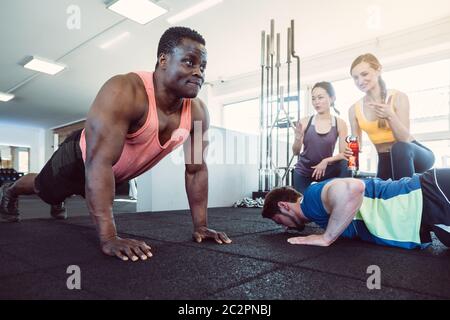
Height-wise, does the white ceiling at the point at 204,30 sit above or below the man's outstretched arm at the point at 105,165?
above

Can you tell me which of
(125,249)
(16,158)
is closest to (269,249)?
(125,249)

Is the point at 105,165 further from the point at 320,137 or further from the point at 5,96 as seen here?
the point at 5,96

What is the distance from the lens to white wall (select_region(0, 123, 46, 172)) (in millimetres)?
10938

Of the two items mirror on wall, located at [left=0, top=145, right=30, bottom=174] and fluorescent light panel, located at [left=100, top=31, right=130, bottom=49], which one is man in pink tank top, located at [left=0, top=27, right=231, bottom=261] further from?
mirror on wall, located at [left=0, top=145, right=30, bottom=174]

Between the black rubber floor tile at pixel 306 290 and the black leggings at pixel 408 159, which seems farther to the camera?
the black leggings at pixel 408 159

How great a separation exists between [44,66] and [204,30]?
9.42 ft

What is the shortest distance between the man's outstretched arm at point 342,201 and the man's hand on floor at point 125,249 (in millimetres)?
716

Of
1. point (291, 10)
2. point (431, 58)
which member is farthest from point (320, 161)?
point (431, 58)

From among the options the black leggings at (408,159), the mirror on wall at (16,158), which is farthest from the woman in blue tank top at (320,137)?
the mirror on wall at (16,158)

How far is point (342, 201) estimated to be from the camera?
125cm

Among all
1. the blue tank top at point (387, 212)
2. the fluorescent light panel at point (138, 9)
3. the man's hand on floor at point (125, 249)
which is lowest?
the man's hand on floor at point (125, 249)

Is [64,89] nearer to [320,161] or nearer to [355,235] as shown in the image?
[320,161]

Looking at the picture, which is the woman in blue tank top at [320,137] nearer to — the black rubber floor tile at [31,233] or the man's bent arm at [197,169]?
the man's bent arm at [197,169]

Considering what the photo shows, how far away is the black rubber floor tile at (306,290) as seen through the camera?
764 mm
